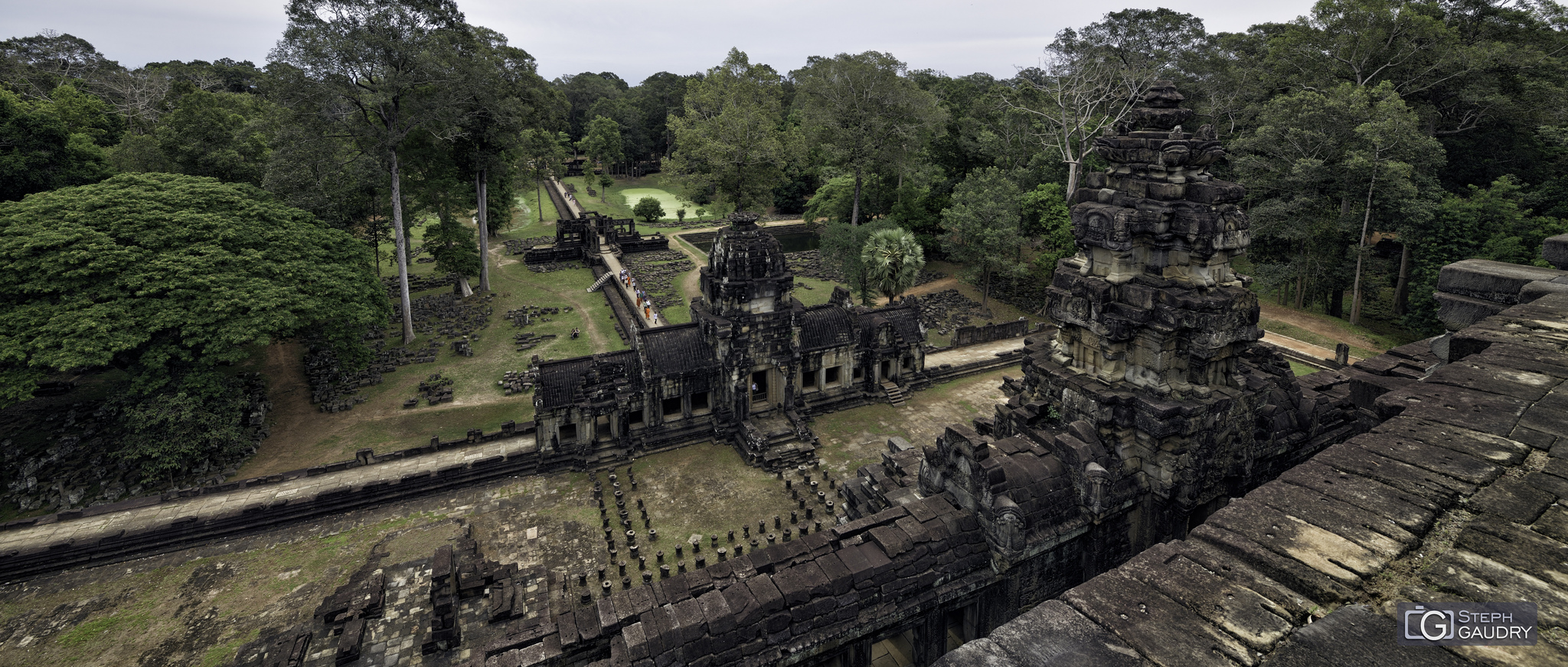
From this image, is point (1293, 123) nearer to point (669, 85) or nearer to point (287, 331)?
point (287, 331)

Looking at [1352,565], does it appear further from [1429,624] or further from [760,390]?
[760,390]

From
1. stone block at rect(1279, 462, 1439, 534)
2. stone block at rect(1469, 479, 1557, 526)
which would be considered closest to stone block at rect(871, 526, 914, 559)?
stone block at rect(1279, 462, 1439, 534)

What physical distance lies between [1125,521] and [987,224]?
28020 mm

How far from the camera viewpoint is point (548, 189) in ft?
272

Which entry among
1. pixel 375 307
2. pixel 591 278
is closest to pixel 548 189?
pixel 591 278

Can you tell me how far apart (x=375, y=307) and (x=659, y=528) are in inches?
641

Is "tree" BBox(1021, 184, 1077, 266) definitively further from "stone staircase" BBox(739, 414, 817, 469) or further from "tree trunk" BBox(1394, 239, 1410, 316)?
"stone staircase" BBox(739, 414, 817, 469)

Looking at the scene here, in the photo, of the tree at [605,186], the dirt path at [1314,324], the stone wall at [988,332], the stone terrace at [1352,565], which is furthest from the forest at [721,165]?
the tree at [605,186]

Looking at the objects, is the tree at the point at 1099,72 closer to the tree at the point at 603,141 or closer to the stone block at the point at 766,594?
the stone block at the point at 766,594

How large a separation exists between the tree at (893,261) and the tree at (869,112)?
420 inches

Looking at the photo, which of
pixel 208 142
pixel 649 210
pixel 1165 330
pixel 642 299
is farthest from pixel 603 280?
pixel 1165 330

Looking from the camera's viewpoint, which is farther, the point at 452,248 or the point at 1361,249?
the point at 452,248

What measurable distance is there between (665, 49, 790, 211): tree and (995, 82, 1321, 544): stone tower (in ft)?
120

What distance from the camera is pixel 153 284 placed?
20.2 metres
